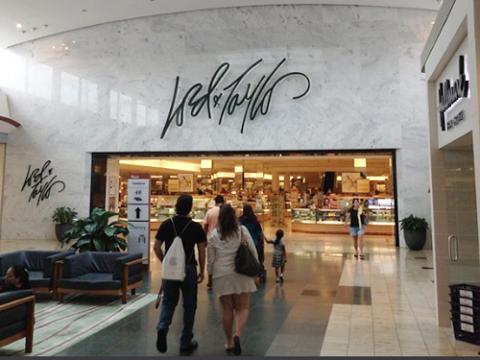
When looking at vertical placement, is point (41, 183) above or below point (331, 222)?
above

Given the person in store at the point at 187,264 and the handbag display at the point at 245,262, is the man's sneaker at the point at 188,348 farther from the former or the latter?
the handbag display at the point at 245,262

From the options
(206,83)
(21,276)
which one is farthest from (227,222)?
(206,83)

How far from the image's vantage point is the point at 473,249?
171 inches

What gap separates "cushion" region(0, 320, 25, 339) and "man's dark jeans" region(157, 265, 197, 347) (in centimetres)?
130

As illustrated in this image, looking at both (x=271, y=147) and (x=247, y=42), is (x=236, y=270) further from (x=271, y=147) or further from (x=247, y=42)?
(x=247, y=42)

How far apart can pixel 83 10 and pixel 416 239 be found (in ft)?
40.4

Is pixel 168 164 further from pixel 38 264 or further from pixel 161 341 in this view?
pixel 161 341

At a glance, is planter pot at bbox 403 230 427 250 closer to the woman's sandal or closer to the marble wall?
the marble wall

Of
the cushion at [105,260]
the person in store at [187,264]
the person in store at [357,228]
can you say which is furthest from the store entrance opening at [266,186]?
the person in store at [187,264]

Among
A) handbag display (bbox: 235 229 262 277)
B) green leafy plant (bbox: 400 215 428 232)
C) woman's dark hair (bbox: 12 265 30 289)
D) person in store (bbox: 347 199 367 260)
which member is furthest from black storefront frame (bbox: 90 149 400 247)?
handbag display (bbox: 235 229 262 277)

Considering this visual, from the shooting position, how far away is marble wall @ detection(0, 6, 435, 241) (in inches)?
465

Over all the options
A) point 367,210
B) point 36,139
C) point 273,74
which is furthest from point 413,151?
point 36,139

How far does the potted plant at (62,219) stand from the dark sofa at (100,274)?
301 inches

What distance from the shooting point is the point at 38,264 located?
631 centimetres
